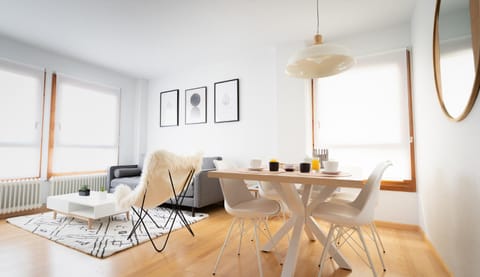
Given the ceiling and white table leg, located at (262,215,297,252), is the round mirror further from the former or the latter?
white table leg, located at (262,215,297,252)

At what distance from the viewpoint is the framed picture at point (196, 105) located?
15.3ft

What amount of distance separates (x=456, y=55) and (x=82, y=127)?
5.27 m

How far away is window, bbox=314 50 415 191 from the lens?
120 inches

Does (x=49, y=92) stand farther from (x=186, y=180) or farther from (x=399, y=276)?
(x=399, y=276)

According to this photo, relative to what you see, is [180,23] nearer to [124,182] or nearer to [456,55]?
[124,182]

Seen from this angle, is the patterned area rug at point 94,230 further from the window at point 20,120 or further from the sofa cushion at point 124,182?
the window at point 20,120

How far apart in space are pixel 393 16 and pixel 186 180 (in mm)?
3243

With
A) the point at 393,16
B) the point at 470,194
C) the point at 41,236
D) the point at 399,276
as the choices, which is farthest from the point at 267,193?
the point at 393,16

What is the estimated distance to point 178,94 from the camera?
16.5 feet

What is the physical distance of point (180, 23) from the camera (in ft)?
10.3

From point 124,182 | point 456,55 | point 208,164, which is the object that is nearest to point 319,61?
point 456,55

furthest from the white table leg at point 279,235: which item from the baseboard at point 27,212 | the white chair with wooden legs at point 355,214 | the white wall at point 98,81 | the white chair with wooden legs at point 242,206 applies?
the white wall at point 98,81

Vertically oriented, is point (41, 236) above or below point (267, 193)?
below

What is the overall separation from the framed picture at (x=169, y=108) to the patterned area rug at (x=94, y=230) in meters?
2.20
